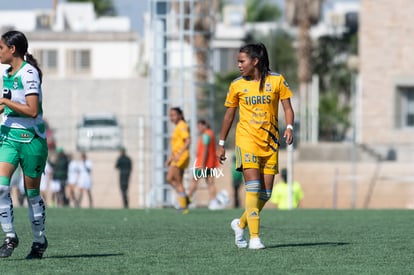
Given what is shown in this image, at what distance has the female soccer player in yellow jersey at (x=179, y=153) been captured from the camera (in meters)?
22.7

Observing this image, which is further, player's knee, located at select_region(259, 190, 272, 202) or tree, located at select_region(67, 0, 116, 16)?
tree, located at select_region(67, 0, 116, 16)

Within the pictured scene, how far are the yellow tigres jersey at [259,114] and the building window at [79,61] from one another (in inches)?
2375

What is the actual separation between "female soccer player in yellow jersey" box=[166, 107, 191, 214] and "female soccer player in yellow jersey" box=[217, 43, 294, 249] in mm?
10438

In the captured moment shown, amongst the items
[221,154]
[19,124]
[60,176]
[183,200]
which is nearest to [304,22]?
[60,176]

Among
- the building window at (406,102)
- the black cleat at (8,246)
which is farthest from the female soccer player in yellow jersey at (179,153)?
the building window at (406,102)

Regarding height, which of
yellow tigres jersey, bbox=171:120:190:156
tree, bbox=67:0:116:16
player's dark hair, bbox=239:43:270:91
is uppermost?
tree, bbox=67:0:116:16

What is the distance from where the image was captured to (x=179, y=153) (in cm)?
2297

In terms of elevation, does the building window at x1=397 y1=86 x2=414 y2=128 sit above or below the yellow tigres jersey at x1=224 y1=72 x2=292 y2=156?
below

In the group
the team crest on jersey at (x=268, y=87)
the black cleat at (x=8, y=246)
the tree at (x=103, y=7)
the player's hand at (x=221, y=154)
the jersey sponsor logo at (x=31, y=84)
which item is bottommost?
the black cleat at (x=8, y=246)

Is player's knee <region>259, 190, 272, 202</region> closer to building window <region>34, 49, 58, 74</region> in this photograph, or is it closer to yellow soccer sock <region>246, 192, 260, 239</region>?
yellow soccer sock <region>246, 192, 260, 239</region>

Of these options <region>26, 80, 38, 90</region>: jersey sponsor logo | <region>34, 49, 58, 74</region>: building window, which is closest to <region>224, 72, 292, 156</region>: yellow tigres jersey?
<region>26, 80, 38, 90</region>: jersey sponsor logo

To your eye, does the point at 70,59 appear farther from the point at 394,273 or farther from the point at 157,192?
the point at 394,273

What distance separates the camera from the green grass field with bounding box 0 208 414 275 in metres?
10.3

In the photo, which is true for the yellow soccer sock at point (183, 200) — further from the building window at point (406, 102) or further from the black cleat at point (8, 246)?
the building window at point (406, 102)
